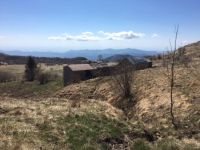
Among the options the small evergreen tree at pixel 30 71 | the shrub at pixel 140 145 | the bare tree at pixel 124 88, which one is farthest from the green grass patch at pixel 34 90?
the shrub at pixel 140 145

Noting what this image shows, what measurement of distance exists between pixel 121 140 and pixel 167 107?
10816 mm

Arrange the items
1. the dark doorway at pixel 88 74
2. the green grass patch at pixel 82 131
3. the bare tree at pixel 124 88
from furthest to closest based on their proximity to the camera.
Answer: the dark doorway at pixel 88 74 → the bare tree at pixel 124 88 → the green grass patch at pixel 82 131

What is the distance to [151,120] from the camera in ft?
93.5

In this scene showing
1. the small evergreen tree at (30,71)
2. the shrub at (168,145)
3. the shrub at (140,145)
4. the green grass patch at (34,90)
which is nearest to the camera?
the shrub at (168,145)

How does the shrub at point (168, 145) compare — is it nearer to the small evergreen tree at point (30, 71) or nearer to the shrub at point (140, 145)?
the shrub at point (140, 145)

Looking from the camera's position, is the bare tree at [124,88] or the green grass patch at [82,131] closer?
the green grass patch at [82,131]

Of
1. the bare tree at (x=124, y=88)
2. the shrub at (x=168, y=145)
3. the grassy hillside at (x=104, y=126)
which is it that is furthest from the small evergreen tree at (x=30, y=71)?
the shrub at (x=168, y=145)

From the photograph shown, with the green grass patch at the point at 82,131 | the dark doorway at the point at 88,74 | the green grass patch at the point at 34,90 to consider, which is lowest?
the green grass patch at the point at 34,90

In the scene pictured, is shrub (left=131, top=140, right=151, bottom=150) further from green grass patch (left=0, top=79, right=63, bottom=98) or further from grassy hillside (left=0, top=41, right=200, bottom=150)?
green grass patch (left=0, top=79, right=63, bottom=98)

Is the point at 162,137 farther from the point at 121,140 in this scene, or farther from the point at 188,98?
the point at 188,98

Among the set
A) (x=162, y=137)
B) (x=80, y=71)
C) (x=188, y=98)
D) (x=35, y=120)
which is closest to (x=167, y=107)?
(x=188, y=98)

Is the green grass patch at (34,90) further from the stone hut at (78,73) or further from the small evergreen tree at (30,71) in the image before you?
the small evergreen tree at (30,71)

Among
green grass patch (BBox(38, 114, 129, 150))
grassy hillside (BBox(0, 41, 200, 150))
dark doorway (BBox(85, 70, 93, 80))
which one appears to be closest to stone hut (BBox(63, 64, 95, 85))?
dark doorway (BBox(85, 70, 93, 80))

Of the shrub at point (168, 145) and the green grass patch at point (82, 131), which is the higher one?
Answer: the green grass patch at point (82, 131)
